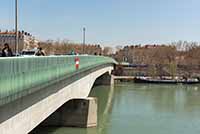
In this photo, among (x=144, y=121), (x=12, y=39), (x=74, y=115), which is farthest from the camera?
(x=12, y=39)

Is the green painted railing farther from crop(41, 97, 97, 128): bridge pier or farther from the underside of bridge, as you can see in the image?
crop(41, 97, 97, 128): bridge pier

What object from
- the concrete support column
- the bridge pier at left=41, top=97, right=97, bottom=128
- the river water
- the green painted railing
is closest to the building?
the concrete support column

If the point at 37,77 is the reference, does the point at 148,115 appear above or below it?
below

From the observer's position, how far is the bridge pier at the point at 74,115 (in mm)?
23375

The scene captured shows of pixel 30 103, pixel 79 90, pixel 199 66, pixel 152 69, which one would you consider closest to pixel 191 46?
pixel 199 66

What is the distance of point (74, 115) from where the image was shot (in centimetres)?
2353

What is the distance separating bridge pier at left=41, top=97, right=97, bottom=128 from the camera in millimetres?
23375

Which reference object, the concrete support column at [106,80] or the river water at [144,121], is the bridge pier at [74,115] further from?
the concrete support column at [106,80]

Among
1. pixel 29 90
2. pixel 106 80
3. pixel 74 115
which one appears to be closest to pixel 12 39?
Result: pixel 106 80

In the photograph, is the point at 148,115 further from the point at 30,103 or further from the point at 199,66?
the point at 199,66

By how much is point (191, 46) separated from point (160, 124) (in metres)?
122

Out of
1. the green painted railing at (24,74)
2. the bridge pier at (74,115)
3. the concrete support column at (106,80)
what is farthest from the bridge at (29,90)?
the concrete support column at (106,80)

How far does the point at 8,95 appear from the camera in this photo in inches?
352

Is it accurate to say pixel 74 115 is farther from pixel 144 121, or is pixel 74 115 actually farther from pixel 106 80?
pixel 106 80
